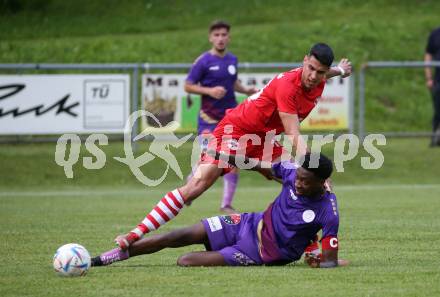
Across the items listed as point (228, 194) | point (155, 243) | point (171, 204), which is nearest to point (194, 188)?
point (171, 204)

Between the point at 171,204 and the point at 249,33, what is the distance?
59.8 feet

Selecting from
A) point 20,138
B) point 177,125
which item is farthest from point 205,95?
point 20,138

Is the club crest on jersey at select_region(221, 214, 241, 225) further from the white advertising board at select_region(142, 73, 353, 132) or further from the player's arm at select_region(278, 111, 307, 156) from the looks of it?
the white advertising board at select_region(142, 73, 353, 132)

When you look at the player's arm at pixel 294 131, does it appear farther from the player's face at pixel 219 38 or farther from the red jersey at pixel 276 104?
the player's face at pixel 219 38

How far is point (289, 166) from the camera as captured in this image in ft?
29.9

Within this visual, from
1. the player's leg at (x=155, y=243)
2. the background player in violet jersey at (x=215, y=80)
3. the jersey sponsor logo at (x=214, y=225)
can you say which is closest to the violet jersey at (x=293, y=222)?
the jersey sponsor logo at (x=214, y=225)

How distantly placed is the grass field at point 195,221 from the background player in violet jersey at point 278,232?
0.58 ft

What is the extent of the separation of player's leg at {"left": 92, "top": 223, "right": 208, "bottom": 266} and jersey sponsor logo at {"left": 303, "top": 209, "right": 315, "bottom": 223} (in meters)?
0.89

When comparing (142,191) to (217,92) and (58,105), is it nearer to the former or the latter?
(58,105)

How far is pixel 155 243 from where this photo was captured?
896 cm

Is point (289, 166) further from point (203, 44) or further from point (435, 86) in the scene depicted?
point (203, 44)

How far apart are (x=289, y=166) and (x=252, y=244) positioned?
73 cm

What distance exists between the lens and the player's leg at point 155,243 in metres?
8.90

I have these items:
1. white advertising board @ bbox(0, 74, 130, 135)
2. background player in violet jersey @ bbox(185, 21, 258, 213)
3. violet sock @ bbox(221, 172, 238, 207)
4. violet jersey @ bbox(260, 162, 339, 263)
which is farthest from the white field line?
violet jersey @ bbox(260, 162, 339, 263)
